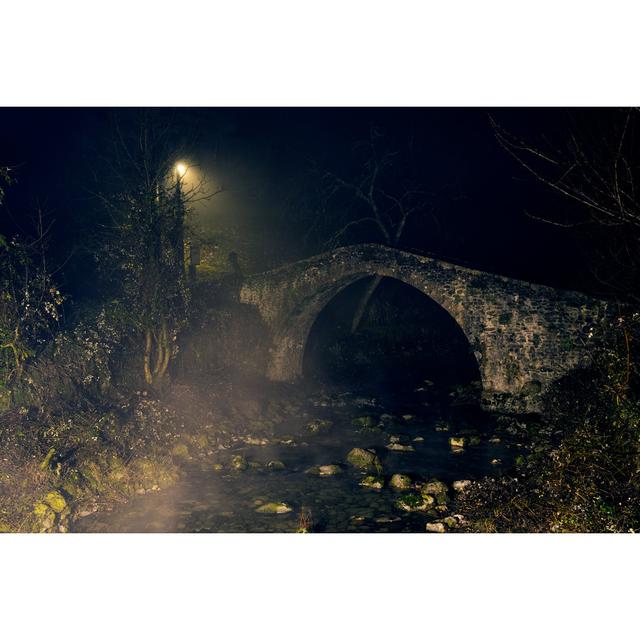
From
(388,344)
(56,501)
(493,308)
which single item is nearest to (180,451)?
(56,501)

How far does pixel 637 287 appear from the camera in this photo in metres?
10.0

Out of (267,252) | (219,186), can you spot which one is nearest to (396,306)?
(267,252)

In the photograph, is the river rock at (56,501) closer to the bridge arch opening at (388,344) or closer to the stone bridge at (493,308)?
the stone bridge at (493,308)

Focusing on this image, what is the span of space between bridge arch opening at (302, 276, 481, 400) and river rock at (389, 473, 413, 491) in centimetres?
724

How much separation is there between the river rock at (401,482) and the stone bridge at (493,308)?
4555mm

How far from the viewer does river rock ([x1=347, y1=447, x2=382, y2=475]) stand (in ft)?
33.9

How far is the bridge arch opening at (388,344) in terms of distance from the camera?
56.9 ft

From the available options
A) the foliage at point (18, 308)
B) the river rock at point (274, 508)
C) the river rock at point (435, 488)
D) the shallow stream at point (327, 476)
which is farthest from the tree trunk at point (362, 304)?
the river rock at point (274, 508)

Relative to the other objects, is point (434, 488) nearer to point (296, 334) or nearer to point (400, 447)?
point (400, 447)

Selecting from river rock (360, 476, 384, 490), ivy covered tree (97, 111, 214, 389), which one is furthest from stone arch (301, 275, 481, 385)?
river rock (360, 476, 384, 490)

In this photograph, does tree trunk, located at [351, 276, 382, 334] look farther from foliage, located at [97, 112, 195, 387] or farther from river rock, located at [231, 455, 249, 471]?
river rock, located at [231, 455, 249, 471]

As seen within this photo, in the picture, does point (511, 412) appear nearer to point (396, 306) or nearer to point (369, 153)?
point (396, 306)

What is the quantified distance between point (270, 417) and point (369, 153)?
388 inches

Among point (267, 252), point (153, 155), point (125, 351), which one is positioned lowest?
point (125, 351)
